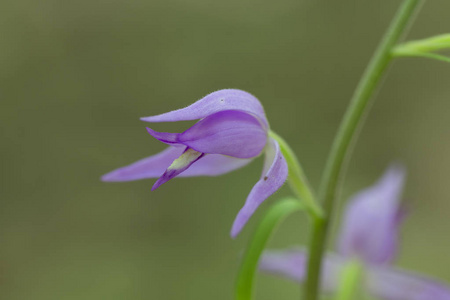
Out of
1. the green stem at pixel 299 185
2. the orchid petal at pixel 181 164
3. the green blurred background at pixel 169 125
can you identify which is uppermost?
the orchid petal at pixel 181 164

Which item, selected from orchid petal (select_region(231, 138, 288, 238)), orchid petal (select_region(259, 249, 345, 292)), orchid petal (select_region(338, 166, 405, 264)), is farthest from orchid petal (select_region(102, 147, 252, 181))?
orchid petal (select_region(338, 166, 405, 264))

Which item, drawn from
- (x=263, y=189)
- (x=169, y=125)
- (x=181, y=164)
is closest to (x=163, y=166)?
(x=181, y=164)

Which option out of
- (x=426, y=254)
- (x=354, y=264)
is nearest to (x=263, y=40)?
(x=426, y=254)

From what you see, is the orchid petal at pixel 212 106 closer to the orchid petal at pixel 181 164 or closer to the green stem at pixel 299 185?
the orchid petal at pixel 181 164

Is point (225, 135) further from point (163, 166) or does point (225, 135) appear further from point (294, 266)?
point (294, 266)

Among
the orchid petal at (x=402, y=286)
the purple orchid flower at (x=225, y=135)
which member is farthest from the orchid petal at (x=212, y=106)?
the orchid petal at (x=402, y=286)

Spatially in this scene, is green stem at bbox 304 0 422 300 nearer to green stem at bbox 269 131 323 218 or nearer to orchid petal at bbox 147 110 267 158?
green stem at bbox 269 131 323 218
